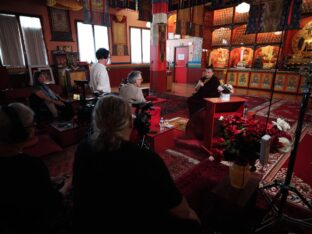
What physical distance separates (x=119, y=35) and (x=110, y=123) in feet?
30.2

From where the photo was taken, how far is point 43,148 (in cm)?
316

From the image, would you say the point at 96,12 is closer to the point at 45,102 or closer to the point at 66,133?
the point at 45,102

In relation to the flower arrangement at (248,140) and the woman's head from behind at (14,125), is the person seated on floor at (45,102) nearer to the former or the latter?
the woman's head from behind at (14,125)

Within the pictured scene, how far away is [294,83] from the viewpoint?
7312 millimetres

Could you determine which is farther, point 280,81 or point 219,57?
point 219,57

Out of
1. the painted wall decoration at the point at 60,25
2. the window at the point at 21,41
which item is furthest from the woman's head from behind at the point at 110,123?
the painted wall decoration at the point at 60,25

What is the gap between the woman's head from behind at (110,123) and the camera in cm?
88

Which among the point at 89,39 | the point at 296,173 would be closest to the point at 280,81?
the point at 296,173

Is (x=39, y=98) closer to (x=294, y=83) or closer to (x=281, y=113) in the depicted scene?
(x=281, y=113)

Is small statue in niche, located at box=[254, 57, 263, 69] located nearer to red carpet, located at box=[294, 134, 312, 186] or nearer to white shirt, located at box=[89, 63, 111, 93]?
red carpet, located at box=[294, 134, 312, 186]

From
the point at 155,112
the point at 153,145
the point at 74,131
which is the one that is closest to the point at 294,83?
the point at 155,112

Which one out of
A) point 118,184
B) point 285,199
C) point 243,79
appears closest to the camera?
point 118,184

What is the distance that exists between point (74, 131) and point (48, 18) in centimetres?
559

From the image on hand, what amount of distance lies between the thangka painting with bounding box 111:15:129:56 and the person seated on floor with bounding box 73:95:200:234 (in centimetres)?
891
